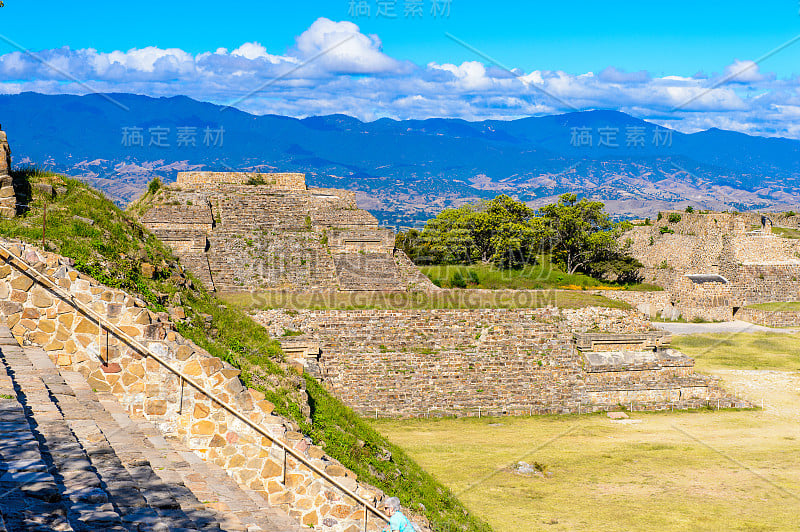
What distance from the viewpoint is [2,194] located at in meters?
9.53

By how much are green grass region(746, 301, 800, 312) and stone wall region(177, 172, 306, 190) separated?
25217 mm

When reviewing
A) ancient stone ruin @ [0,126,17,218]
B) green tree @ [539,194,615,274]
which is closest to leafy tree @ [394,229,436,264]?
green tree @ [539,194,615,274]

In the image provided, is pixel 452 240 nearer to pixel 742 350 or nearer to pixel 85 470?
pixel 742 350

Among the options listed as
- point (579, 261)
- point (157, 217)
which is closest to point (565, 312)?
point (157, 217)

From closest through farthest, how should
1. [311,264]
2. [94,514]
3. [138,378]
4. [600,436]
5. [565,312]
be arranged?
[94,514]
[138,378]
[600,436]
[565,312]
[311,264]

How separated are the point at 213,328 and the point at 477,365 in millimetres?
9734

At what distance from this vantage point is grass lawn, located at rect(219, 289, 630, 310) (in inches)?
754

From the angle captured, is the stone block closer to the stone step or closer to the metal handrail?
the metal handrail

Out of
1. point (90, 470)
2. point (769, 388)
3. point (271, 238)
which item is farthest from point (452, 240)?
point (90, 470)

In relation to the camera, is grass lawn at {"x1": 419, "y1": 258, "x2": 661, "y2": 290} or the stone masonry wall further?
the stone masonry wall

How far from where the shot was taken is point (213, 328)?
1005 centimetres

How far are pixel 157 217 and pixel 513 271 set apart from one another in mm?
16652

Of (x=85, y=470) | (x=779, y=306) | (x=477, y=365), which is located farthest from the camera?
(x=779, y=306)

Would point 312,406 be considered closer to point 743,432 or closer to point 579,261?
point 743,432
